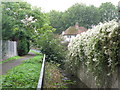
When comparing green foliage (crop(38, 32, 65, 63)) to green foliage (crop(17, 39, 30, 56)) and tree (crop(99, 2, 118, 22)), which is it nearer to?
green foliage (crop(17, 39, 30, 56))

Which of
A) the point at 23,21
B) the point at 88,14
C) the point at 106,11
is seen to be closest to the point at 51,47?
the point at 23,21

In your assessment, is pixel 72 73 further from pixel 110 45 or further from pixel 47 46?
pixel 110 45

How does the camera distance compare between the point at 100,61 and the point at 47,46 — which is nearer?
the point at 100,61

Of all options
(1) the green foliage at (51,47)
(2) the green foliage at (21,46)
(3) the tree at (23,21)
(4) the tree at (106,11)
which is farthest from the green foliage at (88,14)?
(1) the green foliage at (51,47)

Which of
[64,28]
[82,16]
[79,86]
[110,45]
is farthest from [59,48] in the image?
[64,28]

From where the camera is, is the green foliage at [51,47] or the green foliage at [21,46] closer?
the green foliage at [51,47]

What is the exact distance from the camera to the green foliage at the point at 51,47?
45.6ft

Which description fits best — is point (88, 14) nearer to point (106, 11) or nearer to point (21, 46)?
point (106, 11)

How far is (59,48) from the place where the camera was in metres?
14.0

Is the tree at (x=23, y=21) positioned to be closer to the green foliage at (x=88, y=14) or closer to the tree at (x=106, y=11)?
the green foliage at (x=88, y=14)

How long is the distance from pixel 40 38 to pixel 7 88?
370 inches

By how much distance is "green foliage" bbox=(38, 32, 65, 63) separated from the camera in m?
13.9

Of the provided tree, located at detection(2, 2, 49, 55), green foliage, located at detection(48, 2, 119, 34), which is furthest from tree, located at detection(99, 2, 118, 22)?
tree, located at detection(2, 2, 49, 55)

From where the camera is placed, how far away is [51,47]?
1419 centimetres
